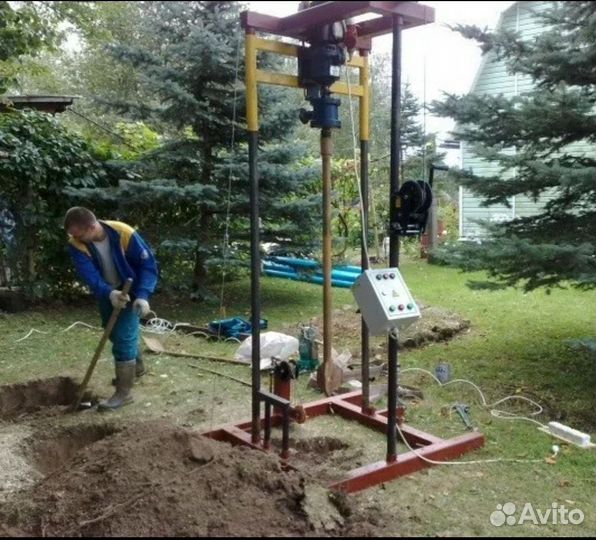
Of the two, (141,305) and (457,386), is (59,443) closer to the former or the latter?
(141,305)

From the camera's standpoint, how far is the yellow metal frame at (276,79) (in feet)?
10.6

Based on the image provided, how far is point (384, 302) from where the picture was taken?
303cm

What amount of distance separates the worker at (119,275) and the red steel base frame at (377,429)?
1.09 metres

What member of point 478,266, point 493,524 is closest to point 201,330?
point 478,266

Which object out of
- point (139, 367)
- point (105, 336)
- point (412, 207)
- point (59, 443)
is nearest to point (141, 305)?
point (105, 336)

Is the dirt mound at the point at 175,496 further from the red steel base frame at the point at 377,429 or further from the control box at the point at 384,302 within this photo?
the control box at the point at 384,302

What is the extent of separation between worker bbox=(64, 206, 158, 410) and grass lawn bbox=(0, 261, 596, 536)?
11.7 inches

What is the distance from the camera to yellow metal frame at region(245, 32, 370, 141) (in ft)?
10.6

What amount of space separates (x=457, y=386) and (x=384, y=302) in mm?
1926

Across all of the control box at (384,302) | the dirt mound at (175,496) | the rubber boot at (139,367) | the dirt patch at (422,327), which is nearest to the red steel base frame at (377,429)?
the dirt mound at (175,496)

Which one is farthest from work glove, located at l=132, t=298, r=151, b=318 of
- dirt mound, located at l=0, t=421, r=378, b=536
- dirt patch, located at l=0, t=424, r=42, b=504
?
dirt mound, located at l=0, t=421, r=378, b=536

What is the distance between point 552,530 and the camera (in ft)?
8.79

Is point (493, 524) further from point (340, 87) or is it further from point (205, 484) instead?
point (340, 87)

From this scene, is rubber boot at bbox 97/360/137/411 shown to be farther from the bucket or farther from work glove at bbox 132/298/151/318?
the bucket
